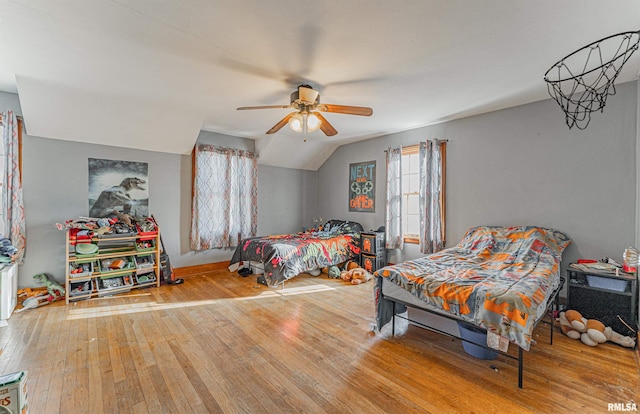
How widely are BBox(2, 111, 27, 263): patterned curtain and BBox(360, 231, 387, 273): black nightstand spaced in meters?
4.97

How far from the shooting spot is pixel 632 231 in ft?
9.49

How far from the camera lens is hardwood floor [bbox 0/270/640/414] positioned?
1.75 m

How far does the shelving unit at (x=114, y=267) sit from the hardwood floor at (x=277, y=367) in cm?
45

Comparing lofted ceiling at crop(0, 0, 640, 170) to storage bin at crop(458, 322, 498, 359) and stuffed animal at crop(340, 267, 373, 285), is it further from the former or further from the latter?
stuffed animal at crop(340, 267, 373, 285)

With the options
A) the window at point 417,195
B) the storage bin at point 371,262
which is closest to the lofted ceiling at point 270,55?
the window at point 417,195

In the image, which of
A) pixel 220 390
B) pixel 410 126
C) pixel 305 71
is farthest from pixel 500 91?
pixel 220 390

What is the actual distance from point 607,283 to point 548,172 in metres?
1.44

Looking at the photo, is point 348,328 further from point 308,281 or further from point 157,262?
point 157,262

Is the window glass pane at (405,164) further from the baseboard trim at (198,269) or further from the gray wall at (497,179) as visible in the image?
the baseboard trim at (198,269)

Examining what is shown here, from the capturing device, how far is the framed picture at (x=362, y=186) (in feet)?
18.3

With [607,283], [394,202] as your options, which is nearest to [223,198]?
[394,202]

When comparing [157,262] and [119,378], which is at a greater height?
[157,262]

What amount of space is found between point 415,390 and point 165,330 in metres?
2.42

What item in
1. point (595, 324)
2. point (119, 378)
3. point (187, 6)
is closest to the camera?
point (187, 6)
